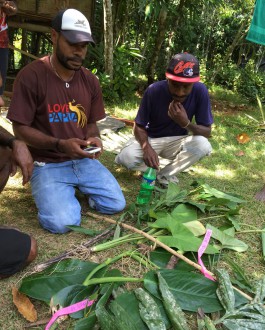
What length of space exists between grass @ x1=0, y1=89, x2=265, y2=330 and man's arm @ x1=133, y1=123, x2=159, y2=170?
0.42 m

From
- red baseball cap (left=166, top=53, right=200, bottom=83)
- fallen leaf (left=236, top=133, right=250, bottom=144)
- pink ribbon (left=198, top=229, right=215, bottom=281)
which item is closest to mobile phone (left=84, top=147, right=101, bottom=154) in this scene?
red baseball cap (left=166, top=53, right=200, bottom=83)

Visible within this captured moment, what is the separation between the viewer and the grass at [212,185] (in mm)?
2385

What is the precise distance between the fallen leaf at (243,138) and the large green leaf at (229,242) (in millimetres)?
2898

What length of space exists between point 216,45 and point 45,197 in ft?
35.9

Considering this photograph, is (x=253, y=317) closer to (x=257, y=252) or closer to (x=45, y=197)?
(x=257, y=252)

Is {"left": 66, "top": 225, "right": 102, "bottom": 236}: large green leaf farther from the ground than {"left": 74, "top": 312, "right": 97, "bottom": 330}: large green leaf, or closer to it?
closer to it

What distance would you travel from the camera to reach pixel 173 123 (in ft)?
11.7

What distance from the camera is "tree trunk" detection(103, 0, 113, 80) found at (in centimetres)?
573

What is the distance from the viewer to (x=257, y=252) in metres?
2.73

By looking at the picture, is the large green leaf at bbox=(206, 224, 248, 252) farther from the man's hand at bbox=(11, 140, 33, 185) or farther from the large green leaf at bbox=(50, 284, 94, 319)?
the man's hand at bbox=(11, 140, 33, 185)

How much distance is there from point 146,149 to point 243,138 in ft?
8.41

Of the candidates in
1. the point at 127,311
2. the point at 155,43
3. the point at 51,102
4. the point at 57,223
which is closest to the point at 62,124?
the point at 51,102

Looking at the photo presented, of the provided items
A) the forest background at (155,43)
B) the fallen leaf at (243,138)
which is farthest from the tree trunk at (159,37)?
the fallen leaf at (243,138)

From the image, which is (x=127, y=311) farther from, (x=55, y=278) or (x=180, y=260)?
(x=180, y=260)
